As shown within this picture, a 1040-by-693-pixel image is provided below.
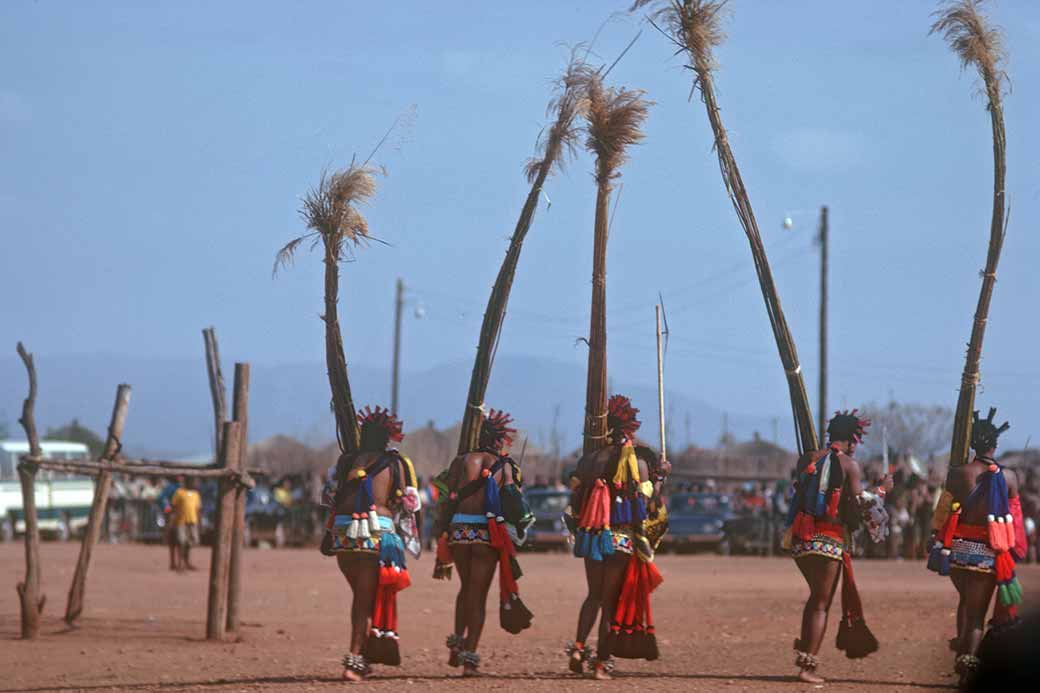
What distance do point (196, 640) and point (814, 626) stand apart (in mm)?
7131

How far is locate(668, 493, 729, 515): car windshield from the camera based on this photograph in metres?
36.8

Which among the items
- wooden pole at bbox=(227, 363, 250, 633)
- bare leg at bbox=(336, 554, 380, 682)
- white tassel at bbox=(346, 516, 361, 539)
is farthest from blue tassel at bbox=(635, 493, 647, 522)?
wooden pole at bbox=(227, 363, 250, 633)

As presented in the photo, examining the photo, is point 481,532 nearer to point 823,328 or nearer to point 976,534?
point 976,534

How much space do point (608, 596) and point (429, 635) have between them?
18.2 feet

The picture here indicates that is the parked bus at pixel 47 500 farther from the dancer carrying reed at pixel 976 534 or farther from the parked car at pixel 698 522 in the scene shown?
the dancer carrying reed at pixel 976 534

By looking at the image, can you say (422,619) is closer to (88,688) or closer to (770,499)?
(88,688)

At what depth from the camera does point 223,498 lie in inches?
628

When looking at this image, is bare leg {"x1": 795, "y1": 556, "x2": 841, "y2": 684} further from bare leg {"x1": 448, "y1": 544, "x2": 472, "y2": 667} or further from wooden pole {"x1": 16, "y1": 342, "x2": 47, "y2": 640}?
wooden pole {"x1": 16, "y1": 342, "x2": 47, "y2": 640}

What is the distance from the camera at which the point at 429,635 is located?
57.1 feet

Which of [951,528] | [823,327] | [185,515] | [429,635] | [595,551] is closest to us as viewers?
[951,528]

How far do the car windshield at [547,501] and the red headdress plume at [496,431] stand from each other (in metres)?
23.7

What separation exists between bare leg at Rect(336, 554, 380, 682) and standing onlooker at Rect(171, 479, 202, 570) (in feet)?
44.6

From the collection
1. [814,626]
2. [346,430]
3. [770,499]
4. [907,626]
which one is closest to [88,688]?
[346,430]

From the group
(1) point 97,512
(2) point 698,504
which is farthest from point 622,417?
(2) point 698,504
